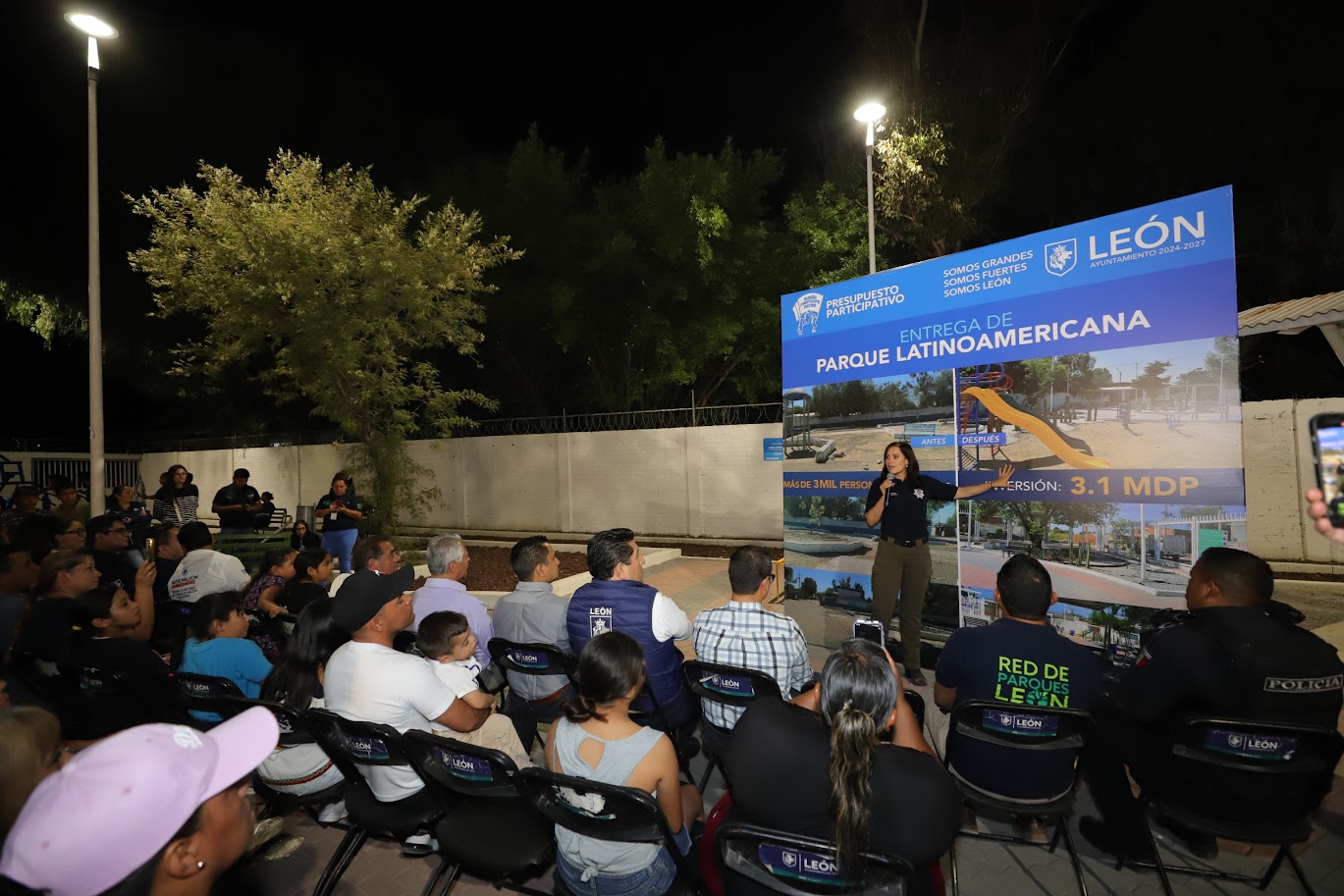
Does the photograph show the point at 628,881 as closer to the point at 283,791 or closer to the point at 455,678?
the point at 455,678

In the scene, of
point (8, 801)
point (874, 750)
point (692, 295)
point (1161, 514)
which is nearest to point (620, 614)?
point (874, 750)

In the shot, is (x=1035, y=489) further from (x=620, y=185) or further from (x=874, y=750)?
(x=620, y=185)

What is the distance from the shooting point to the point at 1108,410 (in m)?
4.46

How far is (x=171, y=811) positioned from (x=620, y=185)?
61.0 feet

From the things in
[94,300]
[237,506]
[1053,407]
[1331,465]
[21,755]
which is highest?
[94,300]

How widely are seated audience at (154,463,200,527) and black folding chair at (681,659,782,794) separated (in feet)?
27.5

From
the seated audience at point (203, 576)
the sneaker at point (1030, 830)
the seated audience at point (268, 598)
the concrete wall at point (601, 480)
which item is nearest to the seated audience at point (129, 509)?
the concrete wall at point (601, 480)

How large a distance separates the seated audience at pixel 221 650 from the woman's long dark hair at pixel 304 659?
120 mm

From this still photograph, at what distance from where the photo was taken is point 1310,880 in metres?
2.73

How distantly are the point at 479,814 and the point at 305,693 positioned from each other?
46.4 inches

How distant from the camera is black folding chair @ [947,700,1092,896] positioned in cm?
248

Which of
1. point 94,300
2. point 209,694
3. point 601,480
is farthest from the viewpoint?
point 601,480

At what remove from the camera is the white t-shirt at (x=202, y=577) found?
4.95 meters

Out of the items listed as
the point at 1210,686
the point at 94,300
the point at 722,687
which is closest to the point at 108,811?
the point at 722,687
